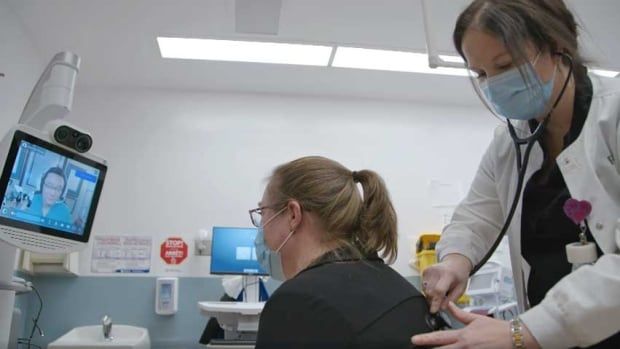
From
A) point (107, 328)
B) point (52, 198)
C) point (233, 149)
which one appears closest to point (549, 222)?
point (52, 198)

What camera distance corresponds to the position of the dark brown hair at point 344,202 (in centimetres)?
118

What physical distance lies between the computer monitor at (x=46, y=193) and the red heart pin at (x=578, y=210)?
4.87 ft

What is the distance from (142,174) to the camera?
3.52 m

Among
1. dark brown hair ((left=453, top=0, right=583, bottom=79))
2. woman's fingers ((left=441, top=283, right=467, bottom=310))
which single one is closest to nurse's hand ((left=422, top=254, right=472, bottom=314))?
woman's fingers ((left=441, top=283, right=467, bottom=310))

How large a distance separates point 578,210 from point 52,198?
1.59 meters

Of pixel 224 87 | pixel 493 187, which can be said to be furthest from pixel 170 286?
pixel 493 187

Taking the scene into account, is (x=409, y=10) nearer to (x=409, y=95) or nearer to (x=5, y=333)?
(x=409, y=95)

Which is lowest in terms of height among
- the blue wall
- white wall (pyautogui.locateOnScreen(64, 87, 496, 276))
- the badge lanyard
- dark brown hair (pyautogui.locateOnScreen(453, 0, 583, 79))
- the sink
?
the sink

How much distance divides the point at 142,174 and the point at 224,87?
0.88 meters

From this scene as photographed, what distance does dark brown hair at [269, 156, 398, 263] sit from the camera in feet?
3.89

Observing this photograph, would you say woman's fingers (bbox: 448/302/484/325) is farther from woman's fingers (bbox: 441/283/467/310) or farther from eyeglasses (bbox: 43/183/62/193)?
eyeglasses (bbox: 43/183/62/193)

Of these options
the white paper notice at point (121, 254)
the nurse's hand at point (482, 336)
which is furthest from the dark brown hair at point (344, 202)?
the white paper notice at point (121, 254)

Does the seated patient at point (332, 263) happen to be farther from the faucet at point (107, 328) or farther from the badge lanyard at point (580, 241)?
the faucet at point (107, 328)

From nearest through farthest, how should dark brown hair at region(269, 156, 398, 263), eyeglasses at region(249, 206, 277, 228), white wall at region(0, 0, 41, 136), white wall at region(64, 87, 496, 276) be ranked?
dark brown hair at region(269, 156, 398, 263)
eyeglasses at region(249, 206, 277, 228)
white wall at region(0, 0, 41, 136)
white wall at region(64, 87, 496, 276)
